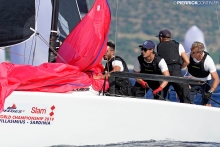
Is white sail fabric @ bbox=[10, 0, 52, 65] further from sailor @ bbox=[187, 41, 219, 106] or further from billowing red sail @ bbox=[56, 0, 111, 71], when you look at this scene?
sailor @ bbox=[187, 41, 219, 106]

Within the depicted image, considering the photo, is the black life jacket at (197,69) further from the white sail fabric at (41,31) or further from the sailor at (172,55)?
the white sail fabric at (41,31)

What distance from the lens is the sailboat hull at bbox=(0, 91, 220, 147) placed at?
5652 mm

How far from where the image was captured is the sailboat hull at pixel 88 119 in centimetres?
565

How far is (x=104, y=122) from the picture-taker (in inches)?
228

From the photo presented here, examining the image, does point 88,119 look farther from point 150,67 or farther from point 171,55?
point 171,55

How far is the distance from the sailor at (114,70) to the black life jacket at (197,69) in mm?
939

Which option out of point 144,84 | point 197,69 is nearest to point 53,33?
point 144,84

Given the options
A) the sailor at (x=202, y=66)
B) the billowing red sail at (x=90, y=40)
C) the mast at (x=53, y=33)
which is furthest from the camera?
the mast at (x=53, y=33)

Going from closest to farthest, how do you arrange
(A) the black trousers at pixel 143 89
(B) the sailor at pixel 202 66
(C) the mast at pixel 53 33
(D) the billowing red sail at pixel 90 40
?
(D) the billowing red sail at pixel 90 40 < (A) the black trousers at pixel 143 89 < (B) the sailor at pixel 202 66 < (C) the mast at pixel 53 33

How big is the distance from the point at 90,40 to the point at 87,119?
85 cm

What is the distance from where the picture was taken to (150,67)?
651 centimetres

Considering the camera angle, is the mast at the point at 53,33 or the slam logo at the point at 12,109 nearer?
the slam logo at the point at 12,109

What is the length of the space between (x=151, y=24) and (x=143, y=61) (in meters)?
44.5

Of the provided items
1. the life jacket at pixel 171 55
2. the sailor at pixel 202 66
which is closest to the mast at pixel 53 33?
the life jacket at pixel 171 55
